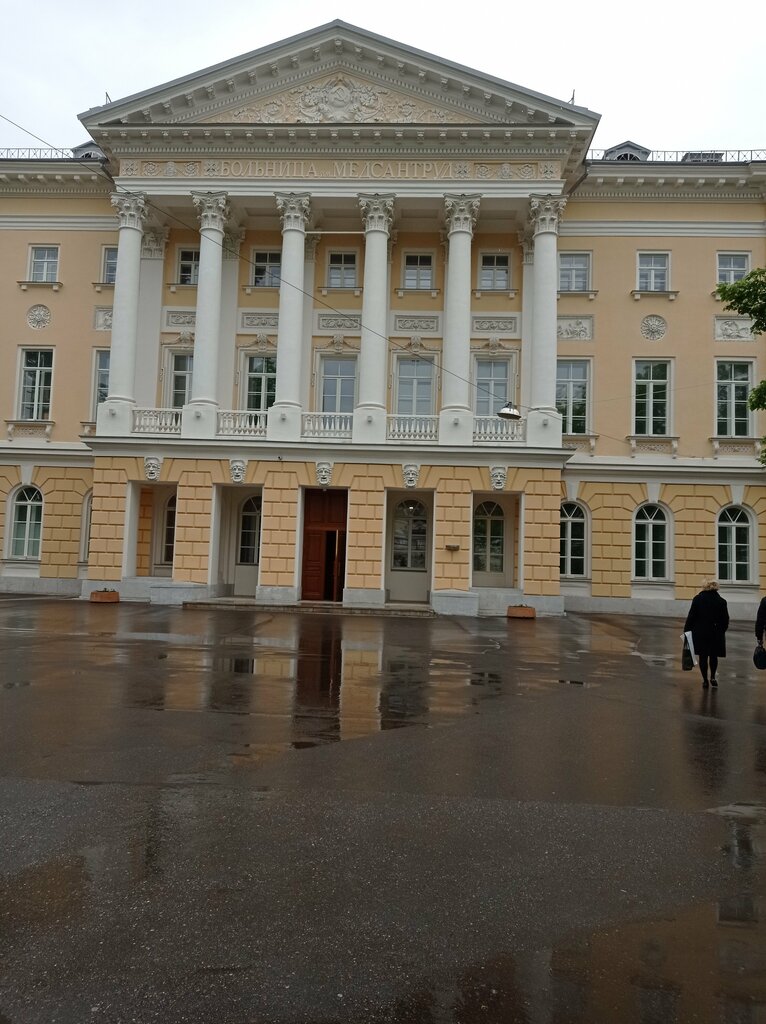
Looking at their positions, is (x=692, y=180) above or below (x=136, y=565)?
above

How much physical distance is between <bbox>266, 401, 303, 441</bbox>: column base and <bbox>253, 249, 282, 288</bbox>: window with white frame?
228 inches

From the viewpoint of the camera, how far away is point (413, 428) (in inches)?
944

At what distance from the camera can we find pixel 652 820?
491 cm

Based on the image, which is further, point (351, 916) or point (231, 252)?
point (231, 252)

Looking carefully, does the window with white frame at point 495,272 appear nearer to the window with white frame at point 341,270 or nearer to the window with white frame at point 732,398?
the window with white frame at point 341,270

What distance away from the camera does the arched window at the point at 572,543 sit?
25.6 meters

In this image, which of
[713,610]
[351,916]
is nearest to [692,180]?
[713,610]

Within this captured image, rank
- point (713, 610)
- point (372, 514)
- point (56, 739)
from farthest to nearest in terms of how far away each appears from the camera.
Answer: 1. point (372, 514)
2. point (713, 610)
3. point (56, 739)

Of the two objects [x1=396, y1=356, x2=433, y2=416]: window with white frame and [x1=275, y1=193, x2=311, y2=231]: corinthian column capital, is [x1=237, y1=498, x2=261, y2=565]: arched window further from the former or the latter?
[x1=275, y1=193, x2=311, y2=231]: corinthian column capital

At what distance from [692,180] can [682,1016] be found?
28462mm

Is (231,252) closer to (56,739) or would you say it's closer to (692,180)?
(692,180)

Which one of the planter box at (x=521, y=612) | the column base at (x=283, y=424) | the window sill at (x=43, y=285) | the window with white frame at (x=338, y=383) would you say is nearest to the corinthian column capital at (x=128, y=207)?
the window sill at (x=43, y=285)

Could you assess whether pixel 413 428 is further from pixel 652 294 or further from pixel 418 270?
pixel 652 294

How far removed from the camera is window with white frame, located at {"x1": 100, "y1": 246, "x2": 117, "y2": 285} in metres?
27.2
